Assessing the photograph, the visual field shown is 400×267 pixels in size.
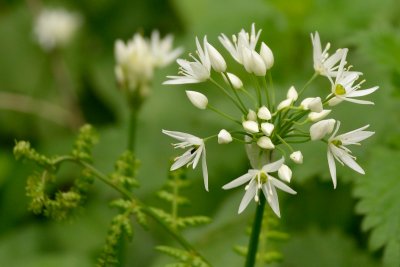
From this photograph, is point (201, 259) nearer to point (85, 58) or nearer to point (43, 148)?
point (43, 148)

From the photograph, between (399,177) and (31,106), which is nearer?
(399,177)

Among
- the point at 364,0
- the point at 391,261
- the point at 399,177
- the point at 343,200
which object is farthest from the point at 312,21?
the point at 391,261

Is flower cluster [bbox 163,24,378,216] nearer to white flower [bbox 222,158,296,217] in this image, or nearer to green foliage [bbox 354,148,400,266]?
white flower [bbox 222,158,296,217]

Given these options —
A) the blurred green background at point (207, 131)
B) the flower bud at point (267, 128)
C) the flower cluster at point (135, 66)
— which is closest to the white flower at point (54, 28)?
the blurred green background at point (207, 131)

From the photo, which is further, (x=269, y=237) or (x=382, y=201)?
(x=382, y=201)

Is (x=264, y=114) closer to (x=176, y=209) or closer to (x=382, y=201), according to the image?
(x=176, y=209)

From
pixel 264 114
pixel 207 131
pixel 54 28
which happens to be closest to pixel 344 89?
pixel 264 114
